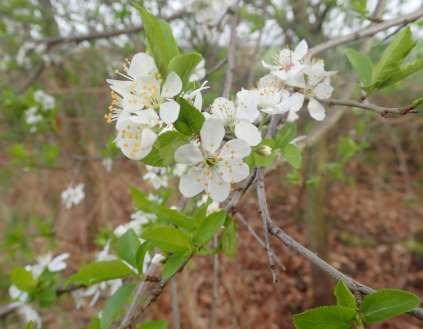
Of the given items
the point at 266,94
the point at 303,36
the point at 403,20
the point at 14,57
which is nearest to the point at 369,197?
the point at 303,36

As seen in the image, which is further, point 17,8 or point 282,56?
point 17,8

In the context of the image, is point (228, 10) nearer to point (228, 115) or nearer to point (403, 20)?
point (403, 20)

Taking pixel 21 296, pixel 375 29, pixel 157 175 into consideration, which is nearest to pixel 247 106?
pixel 375 29

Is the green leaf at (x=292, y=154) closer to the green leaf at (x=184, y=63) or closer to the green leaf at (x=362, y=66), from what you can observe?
the green leaf at (x=362, y=66)

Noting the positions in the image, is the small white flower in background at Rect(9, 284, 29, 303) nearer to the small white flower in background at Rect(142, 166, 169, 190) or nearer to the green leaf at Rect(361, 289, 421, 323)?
the small white flower in background at Rect(142, 166, 169, 190)

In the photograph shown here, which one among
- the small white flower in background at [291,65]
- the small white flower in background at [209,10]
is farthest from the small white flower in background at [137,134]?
the small white flower in background at [209,10]

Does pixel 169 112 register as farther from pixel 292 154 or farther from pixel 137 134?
pixel 292 154
